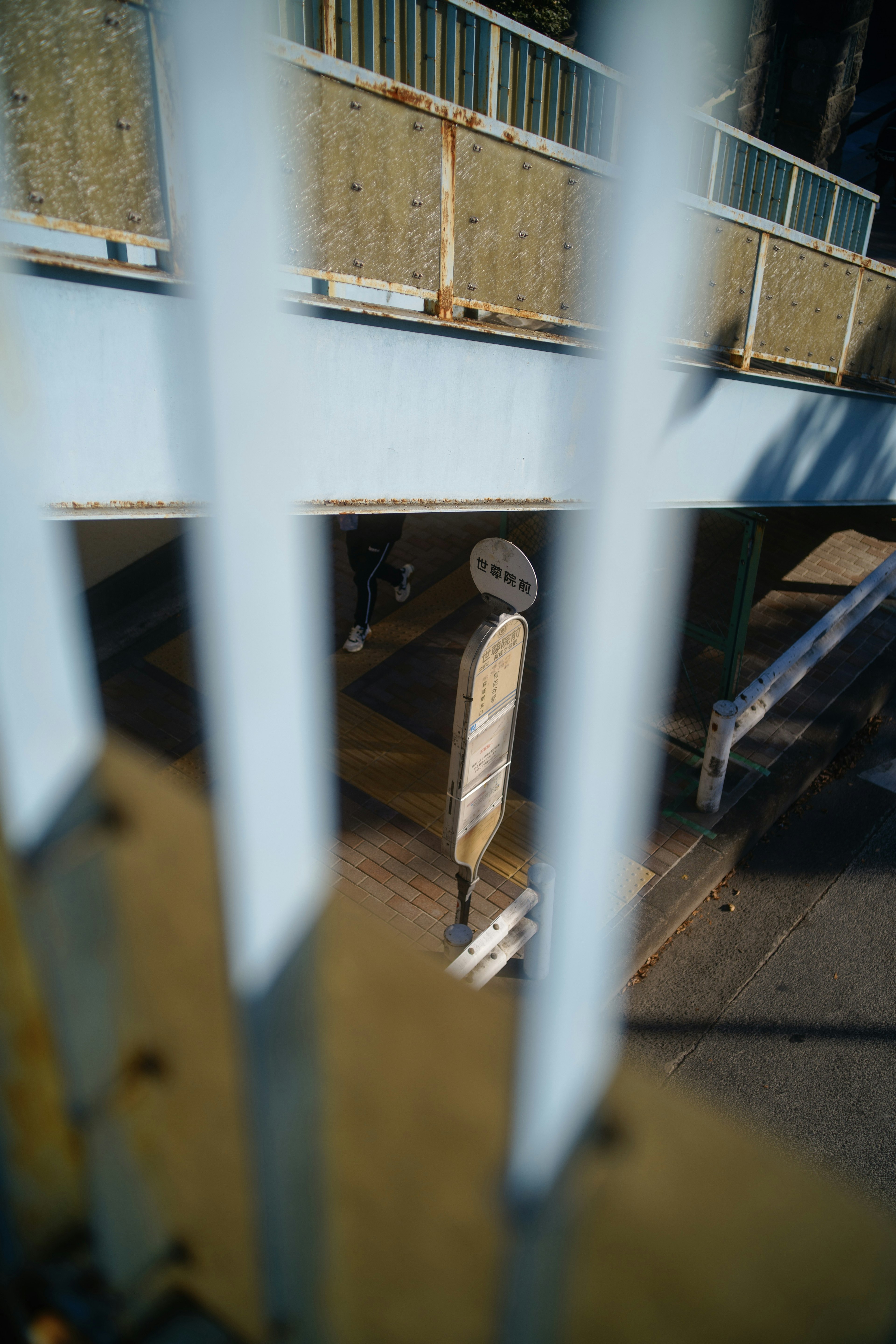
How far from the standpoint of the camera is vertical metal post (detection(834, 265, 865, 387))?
191 inches

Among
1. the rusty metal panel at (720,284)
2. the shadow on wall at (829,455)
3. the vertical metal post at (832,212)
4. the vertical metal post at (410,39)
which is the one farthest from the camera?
the vertical metal post at (832,212)

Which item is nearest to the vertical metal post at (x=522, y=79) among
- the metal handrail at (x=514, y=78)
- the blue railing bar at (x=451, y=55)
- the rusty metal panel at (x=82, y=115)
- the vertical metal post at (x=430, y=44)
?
the metal handrail at (x=514, y=78)

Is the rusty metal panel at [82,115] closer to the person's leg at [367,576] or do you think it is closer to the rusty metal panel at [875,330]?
the rusty metal panel at [875,330]

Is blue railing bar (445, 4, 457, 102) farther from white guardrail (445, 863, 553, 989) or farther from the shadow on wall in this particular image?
white guardrail (445, 863, 553, 989)

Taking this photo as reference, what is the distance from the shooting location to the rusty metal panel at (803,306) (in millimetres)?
4254

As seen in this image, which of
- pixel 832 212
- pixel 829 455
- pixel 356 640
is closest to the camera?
pixel 829 455

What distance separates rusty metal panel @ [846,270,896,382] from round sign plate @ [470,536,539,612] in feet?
7.46

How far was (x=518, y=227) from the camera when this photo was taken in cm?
316

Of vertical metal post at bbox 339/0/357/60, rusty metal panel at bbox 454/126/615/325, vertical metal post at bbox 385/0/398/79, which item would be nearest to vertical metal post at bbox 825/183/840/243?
vertical metal post at bbox 385/0/398/79

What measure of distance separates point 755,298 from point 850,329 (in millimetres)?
1142

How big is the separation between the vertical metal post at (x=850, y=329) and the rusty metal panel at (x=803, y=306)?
0.4 inches

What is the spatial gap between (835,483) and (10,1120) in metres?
5.21

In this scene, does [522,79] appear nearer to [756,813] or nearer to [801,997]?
[756,813]

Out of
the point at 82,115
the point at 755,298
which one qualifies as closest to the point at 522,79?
the point at 755,298
